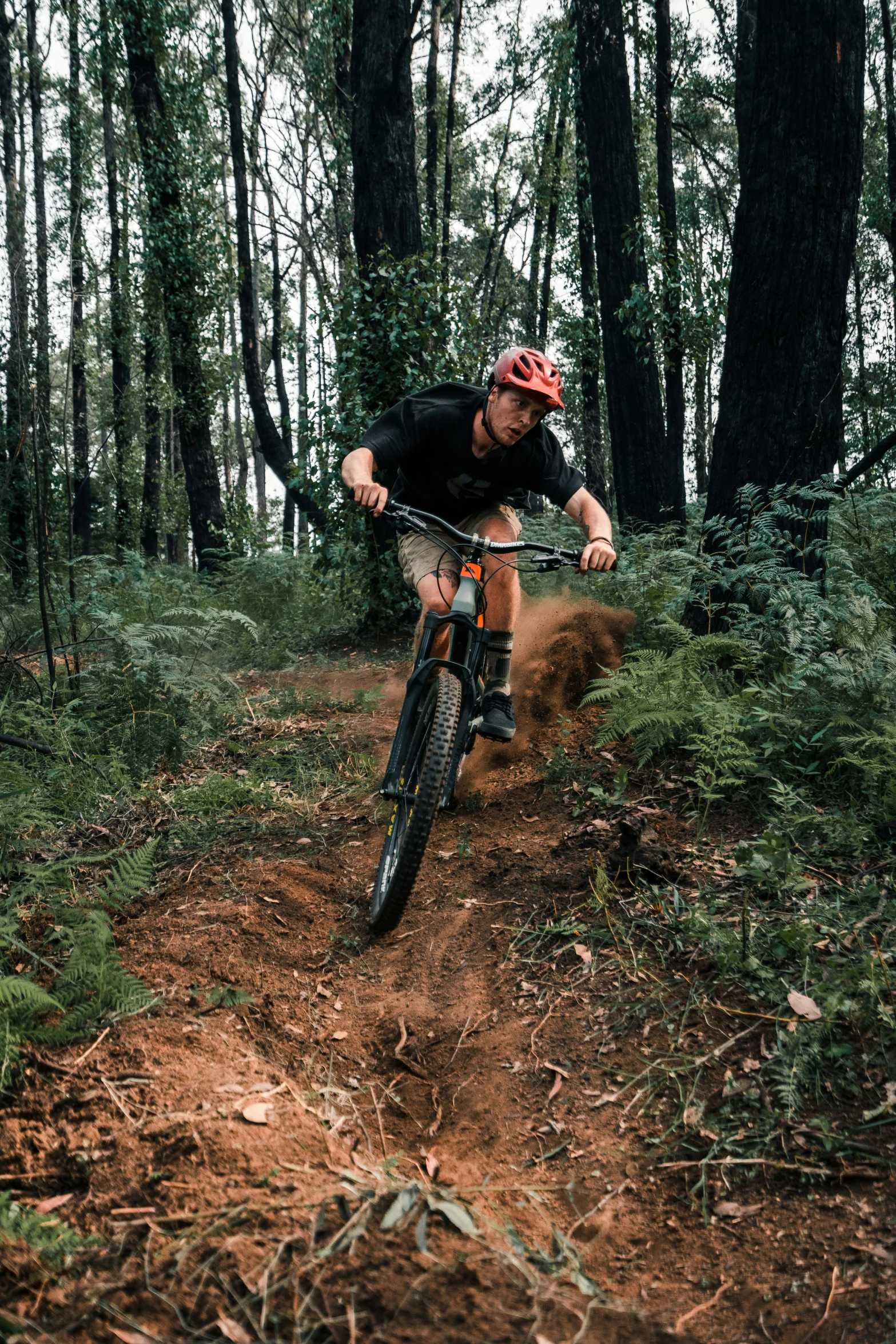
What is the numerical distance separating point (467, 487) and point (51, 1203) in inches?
138

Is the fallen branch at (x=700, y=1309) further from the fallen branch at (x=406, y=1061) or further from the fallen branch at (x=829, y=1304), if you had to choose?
the fallen branch at (x=406, y=1061)

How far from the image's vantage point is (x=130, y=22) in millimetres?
14617

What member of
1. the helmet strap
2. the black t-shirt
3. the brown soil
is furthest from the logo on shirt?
the brown soil

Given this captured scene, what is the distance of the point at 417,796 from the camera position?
361cm

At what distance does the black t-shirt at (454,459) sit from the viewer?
4.39m

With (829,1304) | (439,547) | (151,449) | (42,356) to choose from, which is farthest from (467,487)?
(151,449)

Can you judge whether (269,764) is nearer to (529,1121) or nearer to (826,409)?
(529,1121)

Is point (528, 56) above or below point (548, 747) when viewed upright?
above

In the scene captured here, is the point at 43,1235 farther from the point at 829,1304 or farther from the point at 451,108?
the point at 451,108

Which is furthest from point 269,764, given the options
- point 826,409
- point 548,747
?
point 826,409

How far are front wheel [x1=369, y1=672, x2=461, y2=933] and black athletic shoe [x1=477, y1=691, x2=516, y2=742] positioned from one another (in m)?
0.40

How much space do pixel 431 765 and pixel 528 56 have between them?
31395 millimetres

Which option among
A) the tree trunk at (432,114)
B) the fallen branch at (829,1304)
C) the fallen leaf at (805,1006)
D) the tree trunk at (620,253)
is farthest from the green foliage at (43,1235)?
the tree trunk at (432,114)

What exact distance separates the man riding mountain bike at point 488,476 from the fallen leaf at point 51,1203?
269cm
